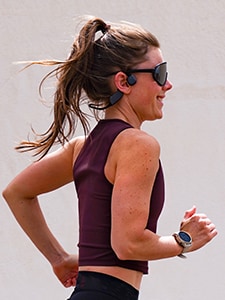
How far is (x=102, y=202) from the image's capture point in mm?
2502

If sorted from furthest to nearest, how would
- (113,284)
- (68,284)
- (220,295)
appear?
1. (220,295)
2. (68,284)
3. (113,284)

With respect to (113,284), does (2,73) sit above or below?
above

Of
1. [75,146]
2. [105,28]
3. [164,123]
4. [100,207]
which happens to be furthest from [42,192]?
[164,123]

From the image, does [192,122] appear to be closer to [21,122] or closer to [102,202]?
[21,122]

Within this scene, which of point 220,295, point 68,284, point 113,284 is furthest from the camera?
point 220,295

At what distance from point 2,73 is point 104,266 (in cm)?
273

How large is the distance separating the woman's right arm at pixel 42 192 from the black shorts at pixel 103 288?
0.48 m

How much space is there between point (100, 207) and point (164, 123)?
2.49m

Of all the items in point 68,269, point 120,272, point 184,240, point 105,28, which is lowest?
point 68,269

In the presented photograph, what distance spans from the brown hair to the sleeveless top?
0.14m

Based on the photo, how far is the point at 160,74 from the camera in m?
2.60

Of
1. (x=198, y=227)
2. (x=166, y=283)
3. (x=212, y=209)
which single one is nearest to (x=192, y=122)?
(x=212, y=209)

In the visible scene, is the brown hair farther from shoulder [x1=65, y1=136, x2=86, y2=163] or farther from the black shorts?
the black shorts

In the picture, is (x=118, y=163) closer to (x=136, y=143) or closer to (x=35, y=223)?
(x=136, y=143)
